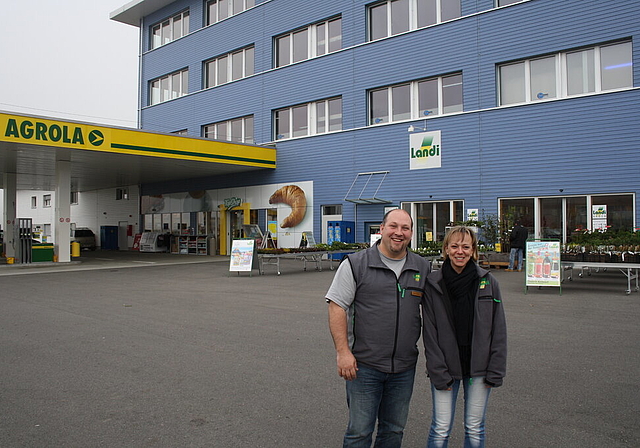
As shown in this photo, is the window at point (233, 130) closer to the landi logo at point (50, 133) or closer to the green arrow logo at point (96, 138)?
the green arrow logo at point (96, 138)

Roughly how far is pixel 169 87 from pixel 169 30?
137 inches

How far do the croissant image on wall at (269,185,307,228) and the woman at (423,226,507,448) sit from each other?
71.0ft

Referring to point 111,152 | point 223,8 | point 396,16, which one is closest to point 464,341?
point 111,152

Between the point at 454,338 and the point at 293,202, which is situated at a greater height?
the point at 293,202

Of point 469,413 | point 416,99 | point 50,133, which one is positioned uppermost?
point 416,99

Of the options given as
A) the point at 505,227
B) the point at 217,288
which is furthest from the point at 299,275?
the point at 505,227

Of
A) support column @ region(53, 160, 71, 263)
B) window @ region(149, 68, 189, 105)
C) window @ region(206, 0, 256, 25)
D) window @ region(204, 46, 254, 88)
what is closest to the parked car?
window @ region(149, 68, 189, 105)

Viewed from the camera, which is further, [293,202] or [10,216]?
[10,216]

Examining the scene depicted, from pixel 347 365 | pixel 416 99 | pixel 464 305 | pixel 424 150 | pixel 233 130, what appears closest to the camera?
pixel 347 365

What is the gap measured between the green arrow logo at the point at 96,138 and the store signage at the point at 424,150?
11.6m

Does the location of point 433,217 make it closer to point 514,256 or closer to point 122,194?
point 514,256

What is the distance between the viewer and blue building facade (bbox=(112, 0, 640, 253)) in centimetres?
1672

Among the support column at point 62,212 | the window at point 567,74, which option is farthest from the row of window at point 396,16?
the support column at point 62,212

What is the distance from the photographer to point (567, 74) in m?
17.5
